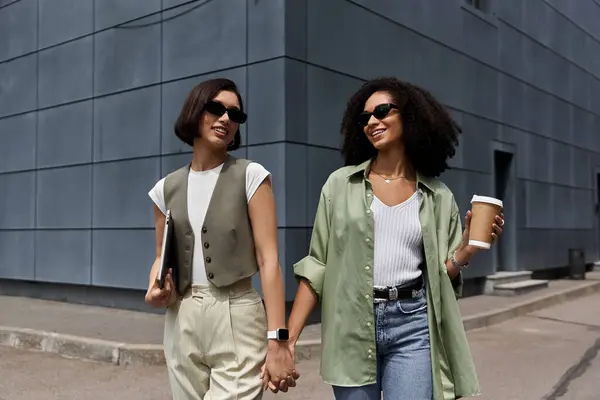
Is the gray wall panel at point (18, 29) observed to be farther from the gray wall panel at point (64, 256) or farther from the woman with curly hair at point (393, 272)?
the woman with curly hair at point (393, 272)

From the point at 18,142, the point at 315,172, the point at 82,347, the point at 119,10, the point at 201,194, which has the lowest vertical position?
the point at 82,347

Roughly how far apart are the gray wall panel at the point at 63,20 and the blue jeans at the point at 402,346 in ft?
31.0

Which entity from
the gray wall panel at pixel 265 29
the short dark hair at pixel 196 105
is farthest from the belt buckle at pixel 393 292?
the gray wall panel at pixel 265 29

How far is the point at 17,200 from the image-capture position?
39.1 feet

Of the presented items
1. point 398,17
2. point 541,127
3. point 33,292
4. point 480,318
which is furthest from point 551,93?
point 33,292

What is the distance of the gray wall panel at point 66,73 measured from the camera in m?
10.7

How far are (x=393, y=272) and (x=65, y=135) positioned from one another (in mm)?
9641

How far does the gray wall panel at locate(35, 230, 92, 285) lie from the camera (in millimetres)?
10570

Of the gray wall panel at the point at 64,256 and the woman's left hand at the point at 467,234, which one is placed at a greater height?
the woman's left hand at the point at 467,234

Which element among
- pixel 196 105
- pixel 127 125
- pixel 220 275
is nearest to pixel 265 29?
pixel 127 125

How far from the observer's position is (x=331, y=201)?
268 cm

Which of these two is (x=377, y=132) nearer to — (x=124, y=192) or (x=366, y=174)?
(x=366, y=174)

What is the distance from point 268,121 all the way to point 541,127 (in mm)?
8966

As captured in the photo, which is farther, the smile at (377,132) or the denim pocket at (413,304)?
the smile at (377,132)
